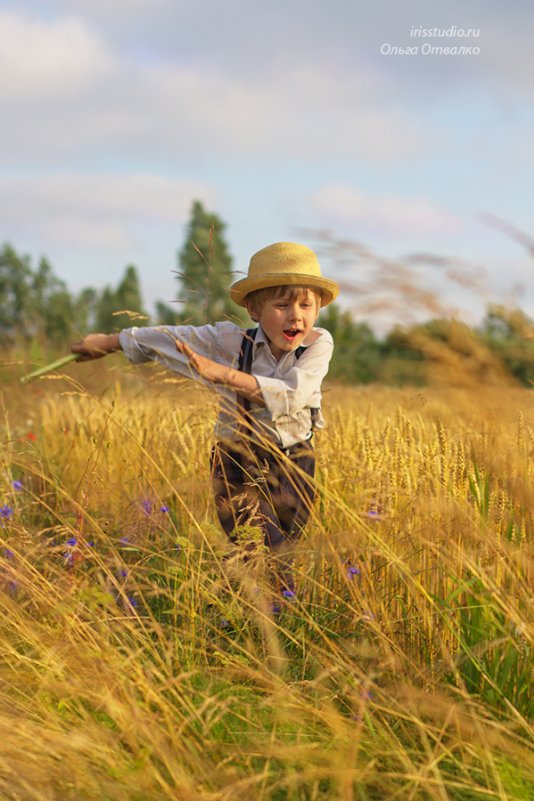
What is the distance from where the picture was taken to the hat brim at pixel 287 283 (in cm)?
288

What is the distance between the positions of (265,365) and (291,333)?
0.18 meters

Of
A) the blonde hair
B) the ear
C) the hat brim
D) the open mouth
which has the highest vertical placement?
the hat brim

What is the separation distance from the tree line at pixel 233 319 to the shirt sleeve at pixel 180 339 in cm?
6

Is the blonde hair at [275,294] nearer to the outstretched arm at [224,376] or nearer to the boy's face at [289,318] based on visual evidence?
the boy's face at [289,318]

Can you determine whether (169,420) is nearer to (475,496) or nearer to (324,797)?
(475,496)

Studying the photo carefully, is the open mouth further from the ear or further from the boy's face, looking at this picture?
the ear

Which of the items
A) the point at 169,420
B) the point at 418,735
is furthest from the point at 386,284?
the point at 169,420

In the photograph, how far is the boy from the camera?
9.20 ft

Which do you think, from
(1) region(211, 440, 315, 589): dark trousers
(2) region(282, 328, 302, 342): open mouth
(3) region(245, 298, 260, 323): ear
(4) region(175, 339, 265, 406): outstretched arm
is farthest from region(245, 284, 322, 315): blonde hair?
(1) region(211, 440, 315, 589): dark trousers

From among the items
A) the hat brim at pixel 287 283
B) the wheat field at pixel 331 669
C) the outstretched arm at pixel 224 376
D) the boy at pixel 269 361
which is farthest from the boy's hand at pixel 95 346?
the hat brim at pixel 287 283

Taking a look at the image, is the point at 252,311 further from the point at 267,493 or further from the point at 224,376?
the point at 267,493

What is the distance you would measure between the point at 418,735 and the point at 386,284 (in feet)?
3.60

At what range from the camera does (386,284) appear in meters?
1.83

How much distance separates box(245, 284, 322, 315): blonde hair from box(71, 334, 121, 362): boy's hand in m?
0.54
